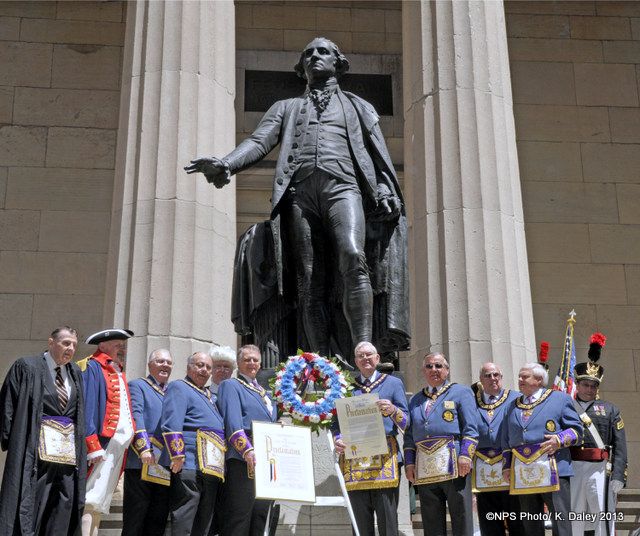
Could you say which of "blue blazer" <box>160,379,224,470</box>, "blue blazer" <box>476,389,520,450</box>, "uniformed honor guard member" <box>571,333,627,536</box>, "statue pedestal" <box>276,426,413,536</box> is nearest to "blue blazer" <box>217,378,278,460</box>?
"blue blazer" <box>160,379,224,470</box>

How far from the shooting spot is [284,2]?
1908 centimetres

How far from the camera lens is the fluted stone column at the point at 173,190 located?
12.4 meters

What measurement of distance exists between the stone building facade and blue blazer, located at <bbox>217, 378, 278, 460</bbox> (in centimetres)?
420

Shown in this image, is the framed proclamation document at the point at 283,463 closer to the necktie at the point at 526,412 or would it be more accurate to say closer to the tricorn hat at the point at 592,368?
the necktie at the point at 526,412

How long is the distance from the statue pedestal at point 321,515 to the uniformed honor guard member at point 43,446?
1.74 m

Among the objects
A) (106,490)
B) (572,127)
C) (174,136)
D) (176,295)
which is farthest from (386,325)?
(572,127)

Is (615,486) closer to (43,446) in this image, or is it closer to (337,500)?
(337,500)

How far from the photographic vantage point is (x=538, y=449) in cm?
839

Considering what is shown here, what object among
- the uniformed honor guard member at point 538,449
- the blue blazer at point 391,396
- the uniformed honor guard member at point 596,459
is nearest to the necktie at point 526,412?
the uniformed honor guard member at point 538,449

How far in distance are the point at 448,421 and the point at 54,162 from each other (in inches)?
436

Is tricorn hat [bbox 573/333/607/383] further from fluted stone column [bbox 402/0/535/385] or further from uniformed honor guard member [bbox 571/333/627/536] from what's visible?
fluted stone column [bbox 402/0/535/385]

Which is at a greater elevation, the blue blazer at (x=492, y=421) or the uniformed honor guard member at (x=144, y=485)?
the blue blazer at (x=492, y=421)

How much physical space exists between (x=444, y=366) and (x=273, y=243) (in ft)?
6.68

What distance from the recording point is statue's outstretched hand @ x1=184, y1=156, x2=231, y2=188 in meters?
9.08
